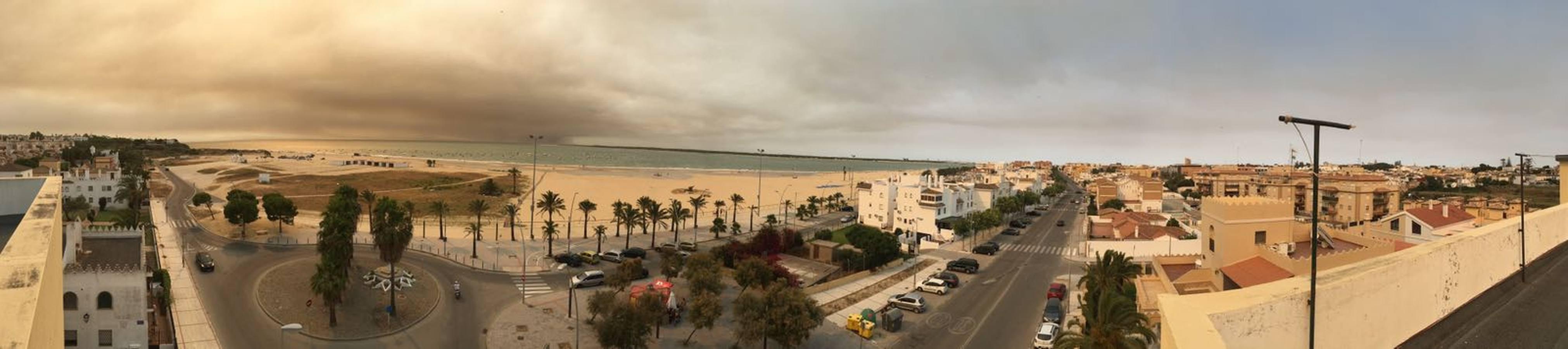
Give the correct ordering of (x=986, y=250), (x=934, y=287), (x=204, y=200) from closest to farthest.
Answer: (x=934, y=287) → (x=986, y=250) → (x=204, y=200)

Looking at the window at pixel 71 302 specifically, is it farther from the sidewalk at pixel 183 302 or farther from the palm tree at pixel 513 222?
the palm tree at pixel 513 222

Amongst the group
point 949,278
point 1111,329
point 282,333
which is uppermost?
point 1111,329

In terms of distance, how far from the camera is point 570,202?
286 ft

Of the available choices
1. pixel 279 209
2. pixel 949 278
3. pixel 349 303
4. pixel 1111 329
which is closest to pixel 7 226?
pixel 349 303

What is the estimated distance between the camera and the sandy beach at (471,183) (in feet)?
268

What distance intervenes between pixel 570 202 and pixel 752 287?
2395 inches

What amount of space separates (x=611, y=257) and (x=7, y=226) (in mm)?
29908

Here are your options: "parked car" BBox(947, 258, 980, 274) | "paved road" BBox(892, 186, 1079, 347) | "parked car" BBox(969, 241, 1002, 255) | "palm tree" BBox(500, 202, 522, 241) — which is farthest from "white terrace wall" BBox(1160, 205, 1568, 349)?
"palm tree" BBox(500, 202, 522, 241)

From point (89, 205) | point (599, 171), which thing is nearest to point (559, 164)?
point (599, 171)

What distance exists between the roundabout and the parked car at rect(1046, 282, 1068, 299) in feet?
104

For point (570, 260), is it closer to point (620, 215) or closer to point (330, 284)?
point (620, 215)

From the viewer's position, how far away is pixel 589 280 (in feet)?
119

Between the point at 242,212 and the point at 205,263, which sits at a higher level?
the point at 242,212

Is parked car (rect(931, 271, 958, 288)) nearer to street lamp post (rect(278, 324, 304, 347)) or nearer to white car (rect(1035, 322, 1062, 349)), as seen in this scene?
white car (rect(1035, 322, 1062, 349))
